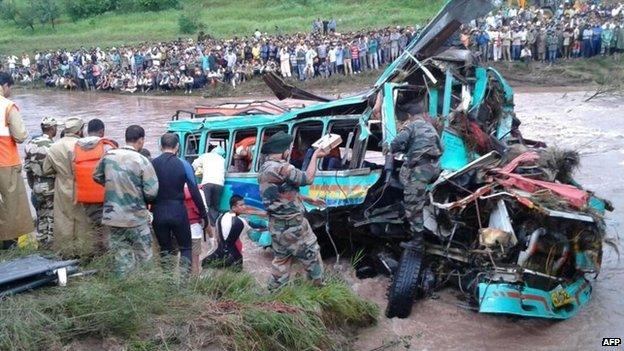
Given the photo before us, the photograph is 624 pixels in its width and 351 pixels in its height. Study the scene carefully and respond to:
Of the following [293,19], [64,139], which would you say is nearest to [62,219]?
[64,139]

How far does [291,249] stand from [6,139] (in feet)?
8.61

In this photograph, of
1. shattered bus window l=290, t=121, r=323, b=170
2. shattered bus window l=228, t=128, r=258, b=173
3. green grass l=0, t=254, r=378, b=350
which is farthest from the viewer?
shattered bus window l=228, t=128, r=258, b=173

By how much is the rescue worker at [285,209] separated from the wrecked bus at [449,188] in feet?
3.96

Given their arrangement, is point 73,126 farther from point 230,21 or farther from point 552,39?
point 230,21

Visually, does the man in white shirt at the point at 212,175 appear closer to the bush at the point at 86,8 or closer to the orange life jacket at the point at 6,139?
the orange life jacket at the point at 6,139

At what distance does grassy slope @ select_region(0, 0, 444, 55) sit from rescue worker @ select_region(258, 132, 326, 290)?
29.1 metres

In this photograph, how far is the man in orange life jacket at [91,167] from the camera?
5.86 m

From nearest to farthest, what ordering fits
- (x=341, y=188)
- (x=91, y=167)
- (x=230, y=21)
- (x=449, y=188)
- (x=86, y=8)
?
1. (x=91, y=167)
2. (x=449, y=188)
3. (x=341, y=188)
4. (x=230, y=21)
5. (x=86, y=8)

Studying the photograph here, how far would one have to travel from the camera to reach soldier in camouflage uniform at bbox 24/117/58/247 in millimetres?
6520

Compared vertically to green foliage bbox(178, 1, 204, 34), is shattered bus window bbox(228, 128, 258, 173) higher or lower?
lower

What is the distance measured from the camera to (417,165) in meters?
6.98

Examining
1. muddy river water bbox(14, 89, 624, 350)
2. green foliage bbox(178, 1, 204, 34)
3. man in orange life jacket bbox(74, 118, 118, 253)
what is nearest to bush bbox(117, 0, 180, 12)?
green foliage bbox(178, 1, 204, 34)

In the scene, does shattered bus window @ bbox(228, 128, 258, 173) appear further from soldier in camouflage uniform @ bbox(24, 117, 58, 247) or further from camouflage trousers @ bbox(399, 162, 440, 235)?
soldier in camouflage uniform @ bbox(24, 117, 58, 247)

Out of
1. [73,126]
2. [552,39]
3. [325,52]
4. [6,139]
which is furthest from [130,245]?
[552,39]
